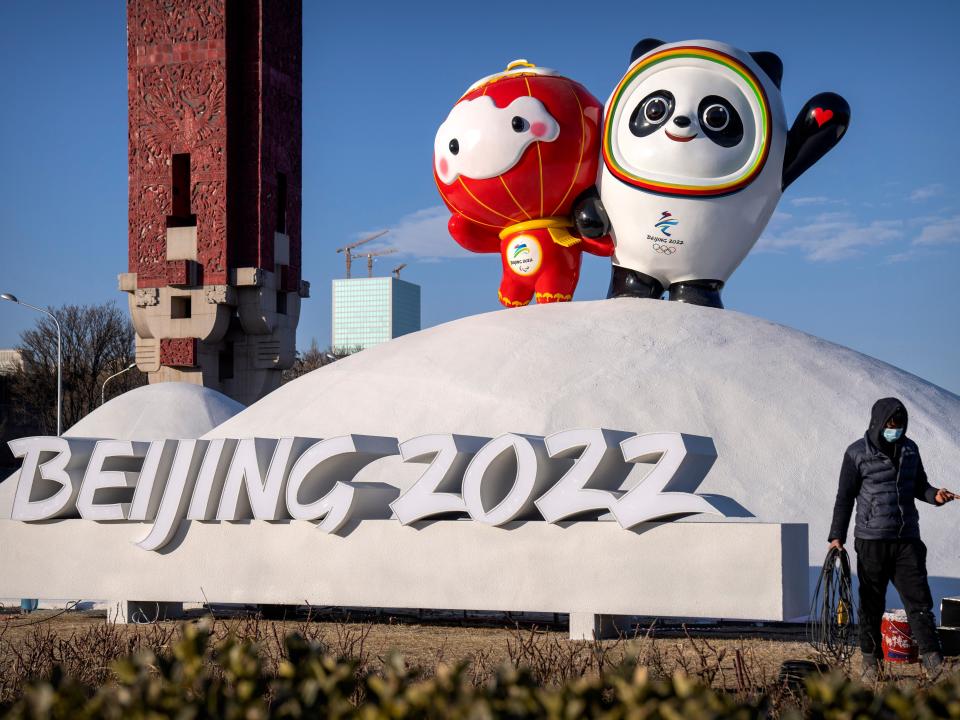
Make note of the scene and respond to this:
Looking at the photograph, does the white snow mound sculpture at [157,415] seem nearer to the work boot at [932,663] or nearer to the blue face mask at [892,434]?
the blue face mask at [892,434]

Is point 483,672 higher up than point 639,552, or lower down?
lower down

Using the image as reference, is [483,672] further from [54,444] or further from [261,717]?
[54,444]

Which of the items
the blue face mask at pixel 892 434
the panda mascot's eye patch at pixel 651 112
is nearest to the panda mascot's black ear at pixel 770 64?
the panda mascot's eye patch at pixel 651 112

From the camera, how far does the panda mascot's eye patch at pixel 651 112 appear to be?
1461 cm

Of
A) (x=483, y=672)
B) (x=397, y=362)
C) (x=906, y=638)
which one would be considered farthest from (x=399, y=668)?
(x=397, y=362)

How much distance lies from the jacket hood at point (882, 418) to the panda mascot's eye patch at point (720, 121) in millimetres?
7622

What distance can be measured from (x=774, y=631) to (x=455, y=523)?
3.45m

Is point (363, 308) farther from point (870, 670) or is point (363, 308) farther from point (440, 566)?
point (870, 670)

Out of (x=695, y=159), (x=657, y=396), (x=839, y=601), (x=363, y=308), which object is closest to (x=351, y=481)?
(x=657, y=396)

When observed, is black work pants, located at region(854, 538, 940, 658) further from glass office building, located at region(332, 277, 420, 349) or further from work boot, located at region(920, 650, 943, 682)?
glass office building, located at region(332, 277, 420, 349)

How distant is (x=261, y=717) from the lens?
3814mm

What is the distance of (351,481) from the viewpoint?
11.0 metres

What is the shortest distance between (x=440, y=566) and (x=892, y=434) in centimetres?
430

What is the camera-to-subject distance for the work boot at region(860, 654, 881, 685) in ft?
23.4
